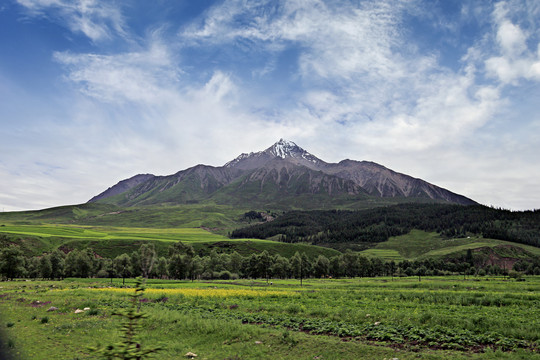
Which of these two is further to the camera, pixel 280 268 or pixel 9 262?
pixel 280 268

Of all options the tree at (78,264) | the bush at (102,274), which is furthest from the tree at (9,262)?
the bush at (102,274)

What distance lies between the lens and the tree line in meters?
110

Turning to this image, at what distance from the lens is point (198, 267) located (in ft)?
Answer: 408

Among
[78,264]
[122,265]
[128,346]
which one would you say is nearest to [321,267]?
[122,265]

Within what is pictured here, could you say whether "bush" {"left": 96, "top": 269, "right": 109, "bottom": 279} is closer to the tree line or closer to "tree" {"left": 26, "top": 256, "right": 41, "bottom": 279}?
the tree line

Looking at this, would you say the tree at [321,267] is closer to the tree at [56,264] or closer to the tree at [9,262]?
the tree at [56,264]

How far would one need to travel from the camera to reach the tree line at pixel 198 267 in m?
110

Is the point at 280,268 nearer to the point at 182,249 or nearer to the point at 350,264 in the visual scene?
the point at 350,264

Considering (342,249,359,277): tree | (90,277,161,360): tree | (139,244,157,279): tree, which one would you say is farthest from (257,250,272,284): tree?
(90,277,161,360): tree

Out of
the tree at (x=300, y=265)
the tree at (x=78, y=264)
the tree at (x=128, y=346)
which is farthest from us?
the tree at (x=300, y=265)

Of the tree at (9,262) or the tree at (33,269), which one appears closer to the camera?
the tree at (9,262)

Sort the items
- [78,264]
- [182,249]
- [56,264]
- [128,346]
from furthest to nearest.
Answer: [182,249]
[78,264]
[56,264]
[128,346]

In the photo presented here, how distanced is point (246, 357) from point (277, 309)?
15.4m

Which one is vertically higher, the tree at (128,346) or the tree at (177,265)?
the tree at (128,346)
